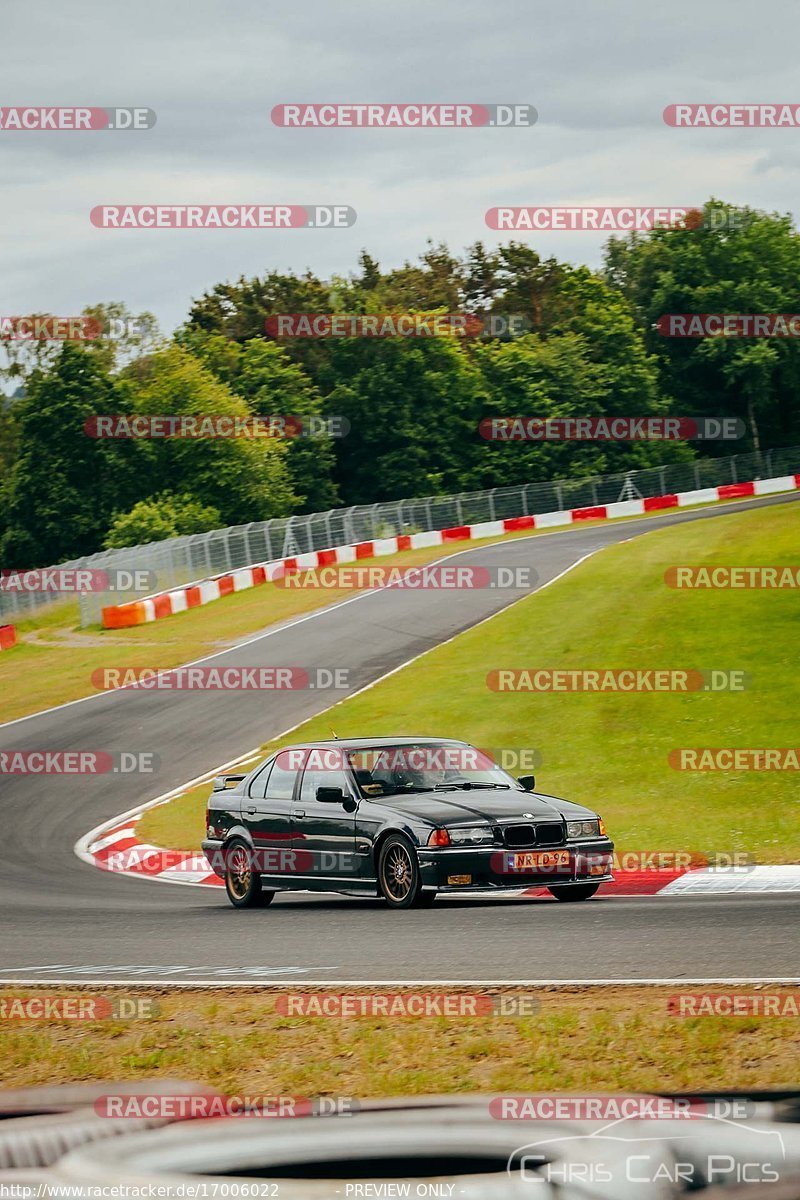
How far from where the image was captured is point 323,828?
12.7m

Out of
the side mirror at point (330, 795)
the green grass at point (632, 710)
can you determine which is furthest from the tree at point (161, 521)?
the side mirror at point (330, 795)

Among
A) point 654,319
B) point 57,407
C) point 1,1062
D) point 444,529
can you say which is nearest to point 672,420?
point 654,319

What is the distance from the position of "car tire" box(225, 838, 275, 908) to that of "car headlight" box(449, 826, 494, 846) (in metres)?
2.42

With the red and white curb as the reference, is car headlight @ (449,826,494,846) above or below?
above

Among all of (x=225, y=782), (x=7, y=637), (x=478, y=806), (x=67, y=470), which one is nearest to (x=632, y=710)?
(x=225, y=782)

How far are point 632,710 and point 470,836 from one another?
9009mm

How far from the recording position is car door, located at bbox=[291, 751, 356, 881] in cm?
1251

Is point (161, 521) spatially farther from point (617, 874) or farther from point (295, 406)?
point (617, 874)

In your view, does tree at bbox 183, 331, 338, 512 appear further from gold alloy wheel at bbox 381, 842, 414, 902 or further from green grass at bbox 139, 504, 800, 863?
gold alloy wheel at bbox 381, 842, 414, 902

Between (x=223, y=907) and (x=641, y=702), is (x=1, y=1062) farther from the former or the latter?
(x=641, y=702)

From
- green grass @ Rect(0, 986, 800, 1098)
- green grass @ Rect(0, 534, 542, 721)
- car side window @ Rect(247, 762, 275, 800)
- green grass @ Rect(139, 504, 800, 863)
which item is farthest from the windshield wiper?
green grass @ Rect(0, 534, 542, 721)

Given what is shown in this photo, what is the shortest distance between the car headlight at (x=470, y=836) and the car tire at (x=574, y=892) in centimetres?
107

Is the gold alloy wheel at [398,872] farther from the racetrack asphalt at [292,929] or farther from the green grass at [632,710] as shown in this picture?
the green grass at [632,710]

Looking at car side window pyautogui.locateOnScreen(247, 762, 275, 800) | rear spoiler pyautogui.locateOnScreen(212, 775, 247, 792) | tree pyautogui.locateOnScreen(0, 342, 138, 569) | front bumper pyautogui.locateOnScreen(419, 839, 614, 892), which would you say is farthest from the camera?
tree pyautogui.locateOnScreen(0, 342, 138, 569)
